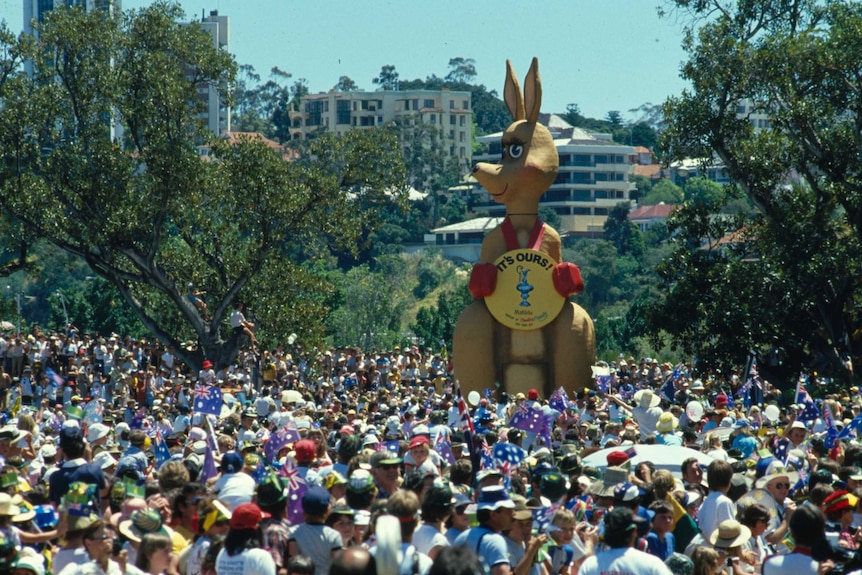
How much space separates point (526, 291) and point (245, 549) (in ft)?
61.6

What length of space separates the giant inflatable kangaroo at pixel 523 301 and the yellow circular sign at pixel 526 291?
18mm

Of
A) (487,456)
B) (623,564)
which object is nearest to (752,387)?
(487,456)

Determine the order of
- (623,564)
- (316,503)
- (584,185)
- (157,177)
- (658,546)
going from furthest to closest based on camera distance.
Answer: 1. (584,185)
2. (157,177)
3. (658,546)
4. (316,503)
5. (623,564)

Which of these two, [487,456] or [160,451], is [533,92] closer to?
[160,451]

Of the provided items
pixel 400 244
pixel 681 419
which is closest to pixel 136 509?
pixel 681 419

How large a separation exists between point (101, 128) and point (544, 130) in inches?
388

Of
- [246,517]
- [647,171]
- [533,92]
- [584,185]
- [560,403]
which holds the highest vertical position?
[533,92]

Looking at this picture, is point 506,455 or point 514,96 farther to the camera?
point 514,96

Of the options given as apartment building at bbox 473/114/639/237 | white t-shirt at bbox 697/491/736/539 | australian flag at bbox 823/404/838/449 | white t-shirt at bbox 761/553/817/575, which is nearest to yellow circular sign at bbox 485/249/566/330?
australian flag at bbox 823/404/838/449

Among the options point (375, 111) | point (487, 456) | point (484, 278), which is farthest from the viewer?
point (375, 111)

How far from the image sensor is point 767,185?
28.4m

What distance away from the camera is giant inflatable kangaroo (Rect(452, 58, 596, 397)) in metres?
26.2

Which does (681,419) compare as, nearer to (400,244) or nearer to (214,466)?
(214,466)

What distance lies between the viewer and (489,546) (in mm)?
7777
